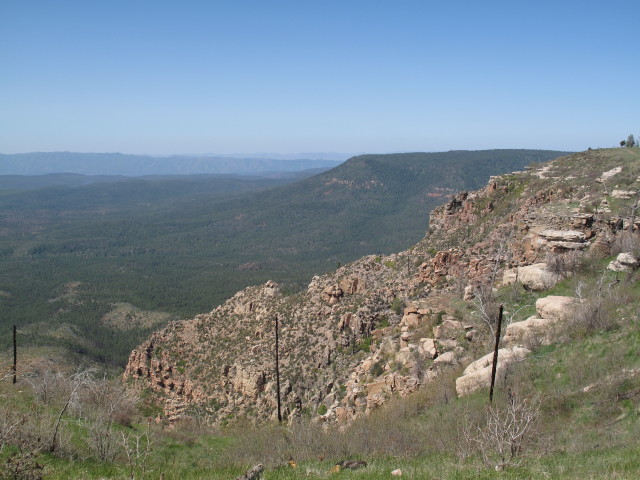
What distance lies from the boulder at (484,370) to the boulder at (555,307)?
117 inches

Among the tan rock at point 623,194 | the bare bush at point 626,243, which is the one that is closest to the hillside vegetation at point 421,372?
the tan rock at point 623,194

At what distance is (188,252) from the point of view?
150m

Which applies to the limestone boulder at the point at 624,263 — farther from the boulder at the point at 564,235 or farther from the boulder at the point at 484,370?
the boulder at the point at 484,370

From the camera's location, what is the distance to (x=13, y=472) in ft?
31.6

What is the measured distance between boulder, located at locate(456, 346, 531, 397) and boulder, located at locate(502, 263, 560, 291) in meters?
7.63

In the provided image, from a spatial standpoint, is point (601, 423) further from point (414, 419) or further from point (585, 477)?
point (414, 419)

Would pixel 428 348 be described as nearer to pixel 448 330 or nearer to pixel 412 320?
pixel 448 330

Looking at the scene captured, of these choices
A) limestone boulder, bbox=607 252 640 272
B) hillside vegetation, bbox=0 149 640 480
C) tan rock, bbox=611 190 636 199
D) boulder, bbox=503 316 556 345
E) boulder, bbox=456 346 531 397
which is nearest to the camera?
hillside vegetation, bbox=0 149 640 480

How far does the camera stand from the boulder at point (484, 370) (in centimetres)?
1741

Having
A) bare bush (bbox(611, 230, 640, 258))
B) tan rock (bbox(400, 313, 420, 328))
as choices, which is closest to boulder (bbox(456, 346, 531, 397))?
tan rock (bbox(400, 313, 420, 328))

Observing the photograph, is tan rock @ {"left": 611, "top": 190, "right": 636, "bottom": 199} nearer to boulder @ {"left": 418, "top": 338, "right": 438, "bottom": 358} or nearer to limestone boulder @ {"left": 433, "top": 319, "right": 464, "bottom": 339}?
limestone boulder @ {"left": 433, "top": 319, "right": 464, "bottom": 339}

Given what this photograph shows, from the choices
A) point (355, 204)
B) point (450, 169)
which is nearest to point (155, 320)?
point (355, 204)

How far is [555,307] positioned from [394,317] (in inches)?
431

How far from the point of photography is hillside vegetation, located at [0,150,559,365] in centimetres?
8112
